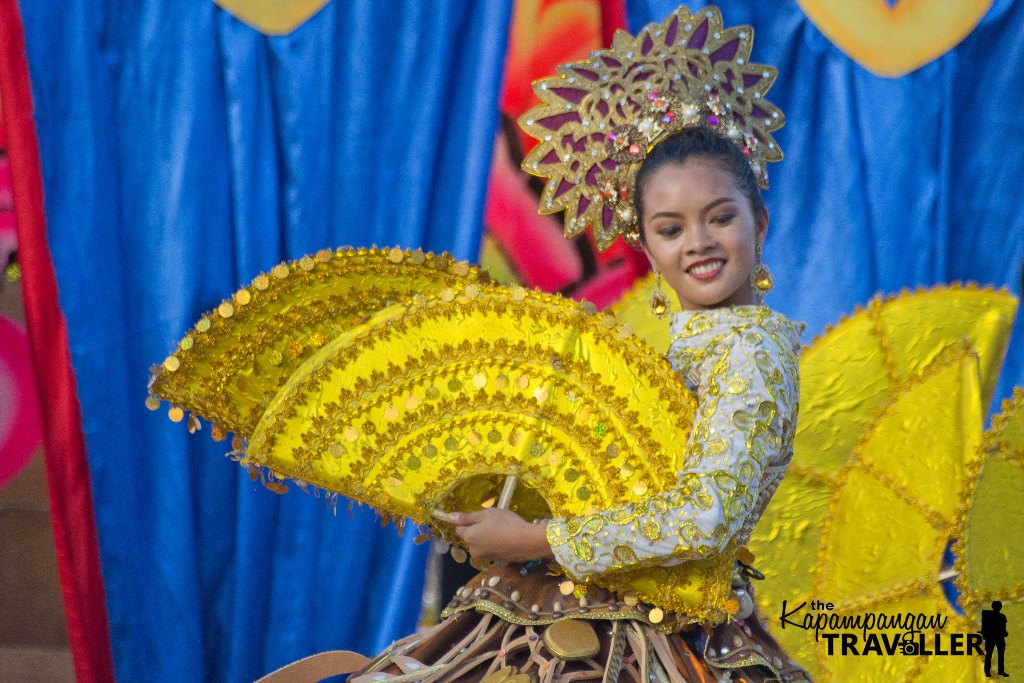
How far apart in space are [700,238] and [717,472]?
0.39 meters

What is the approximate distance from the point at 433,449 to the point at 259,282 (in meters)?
0.35

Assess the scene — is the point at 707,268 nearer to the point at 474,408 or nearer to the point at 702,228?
the point at 702,228

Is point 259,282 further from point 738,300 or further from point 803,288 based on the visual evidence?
point 803,288

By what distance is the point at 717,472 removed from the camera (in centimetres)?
136

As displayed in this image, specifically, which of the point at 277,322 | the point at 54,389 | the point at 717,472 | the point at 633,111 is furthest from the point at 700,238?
the point at 54,389

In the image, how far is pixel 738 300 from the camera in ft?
5.37

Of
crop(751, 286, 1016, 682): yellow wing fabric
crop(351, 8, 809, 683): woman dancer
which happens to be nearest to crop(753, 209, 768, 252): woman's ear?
crop(351, 8, 809, 683): woman dancer

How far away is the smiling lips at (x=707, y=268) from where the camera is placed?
5.22 ft

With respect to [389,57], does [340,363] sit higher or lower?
lower

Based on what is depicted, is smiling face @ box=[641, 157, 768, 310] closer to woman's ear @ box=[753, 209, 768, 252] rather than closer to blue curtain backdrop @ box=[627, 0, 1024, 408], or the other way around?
woman's ear @ box=[753, 209, 768, 252]

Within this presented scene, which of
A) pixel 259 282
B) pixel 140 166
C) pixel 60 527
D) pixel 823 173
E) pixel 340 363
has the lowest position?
A: pixel 60 527

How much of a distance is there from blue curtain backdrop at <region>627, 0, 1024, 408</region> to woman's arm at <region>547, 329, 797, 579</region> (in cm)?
112

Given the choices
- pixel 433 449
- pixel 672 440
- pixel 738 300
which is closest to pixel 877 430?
pixel 738 300

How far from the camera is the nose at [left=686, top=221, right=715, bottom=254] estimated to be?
157cm
